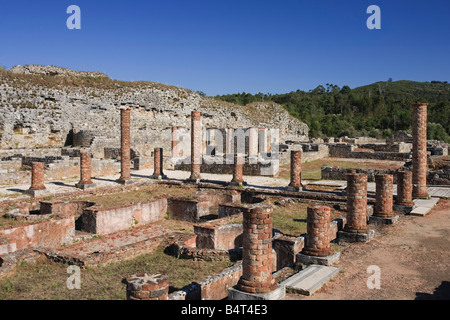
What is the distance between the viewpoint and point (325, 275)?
6.62 m

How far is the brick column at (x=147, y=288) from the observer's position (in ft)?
16.4

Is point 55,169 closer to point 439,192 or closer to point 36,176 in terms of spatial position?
point 36,176

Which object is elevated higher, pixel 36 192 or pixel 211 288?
pixel 36 192

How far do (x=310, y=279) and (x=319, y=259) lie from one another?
0.98 meters

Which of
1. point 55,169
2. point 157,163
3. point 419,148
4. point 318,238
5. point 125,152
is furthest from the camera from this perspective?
point 157,163

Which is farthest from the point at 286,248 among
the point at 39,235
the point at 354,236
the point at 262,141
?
the point at 262,141

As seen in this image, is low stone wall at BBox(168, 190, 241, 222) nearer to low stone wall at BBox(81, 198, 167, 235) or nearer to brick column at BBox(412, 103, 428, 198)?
low stone wall at BBox(81, 198, 167, 235)

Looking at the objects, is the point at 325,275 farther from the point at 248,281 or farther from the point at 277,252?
the point at 277,252

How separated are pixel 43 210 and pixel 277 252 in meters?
7.63

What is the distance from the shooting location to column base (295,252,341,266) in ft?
24.1

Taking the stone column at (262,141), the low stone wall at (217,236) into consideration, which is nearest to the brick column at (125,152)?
the low stone wall at (217,236)

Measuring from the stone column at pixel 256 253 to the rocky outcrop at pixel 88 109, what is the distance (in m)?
21.3

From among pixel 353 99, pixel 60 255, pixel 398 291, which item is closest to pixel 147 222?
pixel 60 255

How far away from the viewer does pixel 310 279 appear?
21.2 feet
